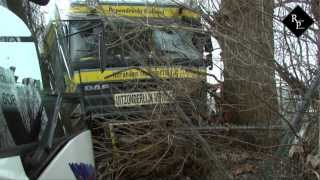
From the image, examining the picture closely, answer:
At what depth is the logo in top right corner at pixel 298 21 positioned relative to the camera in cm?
545

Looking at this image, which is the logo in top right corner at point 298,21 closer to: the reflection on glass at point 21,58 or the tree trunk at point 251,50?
the tree trunk at point 251,50

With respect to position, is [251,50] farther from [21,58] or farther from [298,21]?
[21,58]

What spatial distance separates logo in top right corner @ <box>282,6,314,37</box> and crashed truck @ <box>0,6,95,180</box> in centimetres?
297

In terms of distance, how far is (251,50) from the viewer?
573 cm

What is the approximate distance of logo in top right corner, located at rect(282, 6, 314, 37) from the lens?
545 cm

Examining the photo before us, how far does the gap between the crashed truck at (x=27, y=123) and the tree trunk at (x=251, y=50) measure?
294cm

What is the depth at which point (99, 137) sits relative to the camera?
282 inches

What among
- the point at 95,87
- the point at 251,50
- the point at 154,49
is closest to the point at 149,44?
the point at 154,49

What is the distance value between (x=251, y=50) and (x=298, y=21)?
56 cm

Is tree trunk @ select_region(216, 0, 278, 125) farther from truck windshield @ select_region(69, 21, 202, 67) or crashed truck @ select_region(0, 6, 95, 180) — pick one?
crashed truck @ select_region(0, 6, 95, 180)

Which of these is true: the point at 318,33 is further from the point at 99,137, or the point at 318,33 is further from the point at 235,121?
the point at 99,137

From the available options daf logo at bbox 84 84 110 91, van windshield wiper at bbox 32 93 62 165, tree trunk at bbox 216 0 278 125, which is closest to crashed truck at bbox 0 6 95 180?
van windshield wiper at bbox 32 93 62 165

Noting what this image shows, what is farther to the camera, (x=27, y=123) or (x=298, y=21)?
(x=298, y=21)

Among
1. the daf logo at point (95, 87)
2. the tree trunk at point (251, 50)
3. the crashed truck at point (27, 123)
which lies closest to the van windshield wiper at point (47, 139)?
the crashed truck at point (27, 123)
